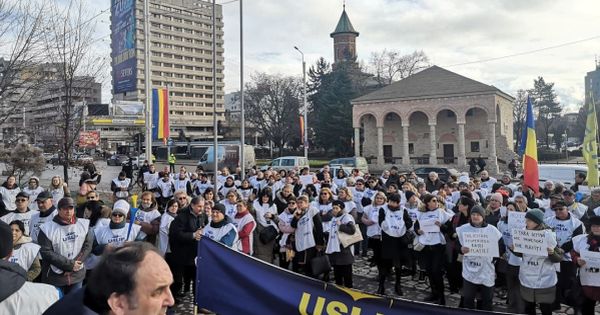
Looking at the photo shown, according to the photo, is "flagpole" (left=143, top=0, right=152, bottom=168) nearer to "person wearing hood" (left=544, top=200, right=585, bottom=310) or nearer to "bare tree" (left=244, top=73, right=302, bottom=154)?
"person wearing hood" (left=544, top=200, right=585, bottom=310)

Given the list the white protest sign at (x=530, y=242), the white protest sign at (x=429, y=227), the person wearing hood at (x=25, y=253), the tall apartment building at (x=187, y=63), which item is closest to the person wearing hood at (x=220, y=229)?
the person wearing hood at (x=25, y=253)

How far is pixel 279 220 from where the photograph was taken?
8523 mm

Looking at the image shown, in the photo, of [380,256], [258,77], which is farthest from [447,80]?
[380,256]

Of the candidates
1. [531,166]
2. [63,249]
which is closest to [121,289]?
[63,249]

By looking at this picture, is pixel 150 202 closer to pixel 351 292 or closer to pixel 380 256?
pixel 380 256

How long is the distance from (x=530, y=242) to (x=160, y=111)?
54.4ft

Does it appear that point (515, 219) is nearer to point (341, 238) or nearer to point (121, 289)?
point (341, 238)

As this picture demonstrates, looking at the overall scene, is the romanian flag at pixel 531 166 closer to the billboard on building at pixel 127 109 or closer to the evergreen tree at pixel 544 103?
the billboard on building at pixel 127 109

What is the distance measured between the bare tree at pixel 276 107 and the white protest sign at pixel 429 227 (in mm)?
56727

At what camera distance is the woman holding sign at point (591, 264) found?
593 centimetres

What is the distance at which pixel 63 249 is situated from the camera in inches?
226

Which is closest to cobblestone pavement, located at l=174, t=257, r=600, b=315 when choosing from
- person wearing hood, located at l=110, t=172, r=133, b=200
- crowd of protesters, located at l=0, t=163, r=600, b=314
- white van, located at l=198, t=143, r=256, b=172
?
crowd of protesters, located at l=0, t=163, r=600, b=314

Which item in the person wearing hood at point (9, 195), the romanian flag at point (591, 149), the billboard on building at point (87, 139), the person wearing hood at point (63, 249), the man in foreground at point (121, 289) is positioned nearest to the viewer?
the man in foreground at point (121, 289)

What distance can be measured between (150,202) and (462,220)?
17.7 ft
